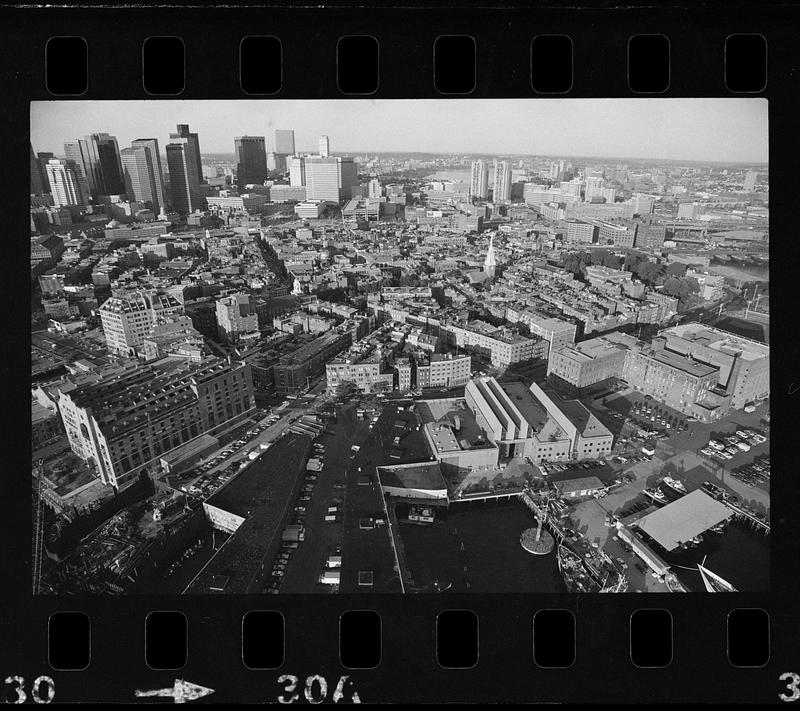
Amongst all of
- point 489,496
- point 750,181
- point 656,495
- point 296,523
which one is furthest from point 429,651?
point 750,181

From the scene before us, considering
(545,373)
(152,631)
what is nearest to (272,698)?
(152,631)

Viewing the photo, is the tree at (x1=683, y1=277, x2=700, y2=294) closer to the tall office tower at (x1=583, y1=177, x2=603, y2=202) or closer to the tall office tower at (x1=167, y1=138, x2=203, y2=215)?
the tall office tower at (x1=583, y1=177, x2=603, y2=202)

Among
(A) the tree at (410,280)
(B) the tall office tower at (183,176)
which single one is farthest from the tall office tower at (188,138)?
(A) the tree at (410,280)

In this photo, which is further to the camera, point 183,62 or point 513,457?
point 513,457

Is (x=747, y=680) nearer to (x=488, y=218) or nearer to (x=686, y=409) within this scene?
(x=686, y=409)

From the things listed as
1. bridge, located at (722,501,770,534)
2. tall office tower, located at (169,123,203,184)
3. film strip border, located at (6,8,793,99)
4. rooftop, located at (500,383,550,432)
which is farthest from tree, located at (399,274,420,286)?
bridge, located at (722,501,770,534)
